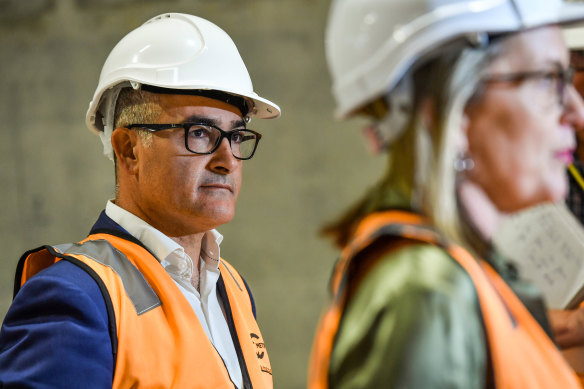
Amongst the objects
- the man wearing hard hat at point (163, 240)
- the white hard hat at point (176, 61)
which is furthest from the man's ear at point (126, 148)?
the white hard hat at point (176, 61)

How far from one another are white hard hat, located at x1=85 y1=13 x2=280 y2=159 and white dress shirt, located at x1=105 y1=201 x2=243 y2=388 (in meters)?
0.36

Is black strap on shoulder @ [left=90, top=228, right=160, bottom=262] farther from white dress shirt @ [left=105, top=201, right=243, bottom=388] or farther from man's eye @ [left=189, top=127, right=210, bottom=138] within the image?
man's eye @ [left=189, top=127, right=210, bottom=138]

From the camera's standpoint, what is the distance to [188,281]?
1928mm

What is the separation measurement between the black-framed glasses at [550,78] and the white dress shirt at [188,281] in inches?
50.5

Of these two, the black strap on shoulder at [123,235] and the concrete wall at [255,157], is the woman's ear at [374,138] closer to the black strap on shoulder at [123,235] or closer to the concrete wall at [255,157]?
the black strap on shoulder at [123,235]

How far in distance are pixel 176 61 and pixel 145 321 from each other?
744 mm

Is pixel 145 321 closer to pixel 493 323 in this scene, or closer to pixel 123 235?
pixel 123 235

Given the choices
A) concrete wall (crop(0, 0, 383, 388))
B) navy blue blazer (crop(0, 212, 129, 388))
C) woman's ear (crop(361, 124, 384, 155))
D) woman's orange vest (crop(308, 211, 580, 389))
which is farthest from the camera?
concrete wall (crop(0, 0, 383, 388))

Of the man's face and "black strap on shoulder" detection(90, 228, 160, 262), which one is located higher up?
the man's face

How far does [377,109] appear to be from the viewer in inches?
29.9

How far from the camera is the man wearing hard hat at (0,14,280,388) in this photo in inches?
60.5

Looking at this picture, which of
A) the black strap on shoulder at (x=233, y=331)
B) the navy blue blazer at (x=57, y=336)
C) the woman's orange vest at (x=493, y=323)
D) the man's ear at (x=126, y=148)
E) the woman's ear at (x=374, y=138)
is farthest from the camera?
the man's ear at (x=126, y=148)

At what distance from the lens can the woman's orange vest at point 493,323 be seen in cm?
65

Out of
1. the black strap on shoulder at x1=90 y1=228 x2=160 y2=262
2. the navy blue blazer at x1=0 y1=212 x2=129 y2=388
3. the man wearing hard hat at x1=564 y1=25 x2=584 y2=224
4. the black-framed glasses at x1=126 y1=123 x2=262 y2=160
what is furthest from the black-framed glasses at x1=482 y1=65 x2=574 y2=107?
the black strap on shoulder at x1=90 y1=228 x2=160 y2=262
